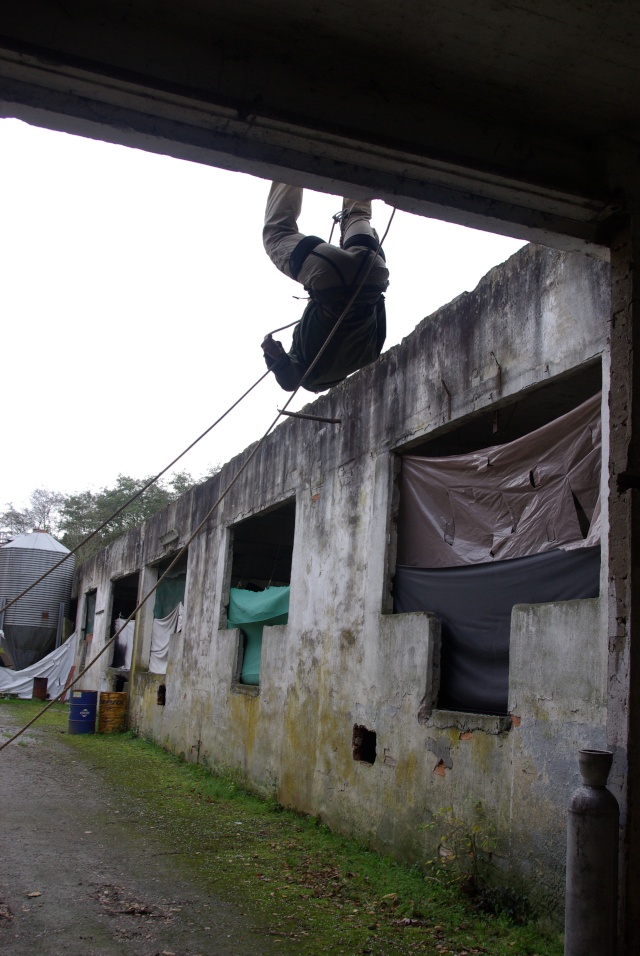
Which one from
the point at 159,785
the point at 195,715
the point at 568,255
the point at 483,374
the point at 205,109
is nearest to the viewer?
the point at 205,109

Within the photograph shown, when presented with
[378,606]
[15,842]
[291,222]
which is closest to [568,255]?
[291,222]

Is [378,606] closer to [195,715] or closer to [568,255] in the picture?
[568,255]

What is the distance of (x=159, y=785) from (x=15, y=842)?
9.48 ft

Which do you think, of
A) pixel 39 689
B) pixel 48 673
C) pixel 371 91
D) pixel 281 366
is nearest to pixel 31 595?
pixel 48 673

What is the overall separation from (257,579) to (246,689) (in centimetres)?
527

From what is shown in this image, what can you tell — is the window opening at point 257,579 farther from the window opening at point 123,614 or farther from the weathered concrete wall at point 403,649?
the window opening at point 123,614

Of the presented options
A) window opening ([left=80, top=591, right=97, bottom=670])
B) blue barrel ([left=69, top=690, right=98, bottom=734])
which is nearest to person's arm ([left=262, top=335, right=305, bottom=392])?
blue barrel ([left=69, top=690, right=98, bottom=734])

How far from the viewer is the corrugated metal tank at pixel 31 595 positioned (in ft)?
74.3

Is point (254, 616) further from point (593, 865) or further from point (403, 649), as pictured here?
point (593, 865)

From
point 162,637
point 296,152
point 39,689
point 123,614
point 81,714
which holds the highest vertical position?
point 296,152

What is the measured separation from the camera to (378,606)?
21.1 ft

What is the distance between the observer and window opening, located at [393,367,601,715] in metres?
4.82

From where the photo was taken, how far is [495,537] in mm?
5531

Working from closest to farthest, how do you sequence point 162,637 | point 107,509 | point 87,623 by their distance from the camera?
point 162,637
point 87,623
point 107,509
